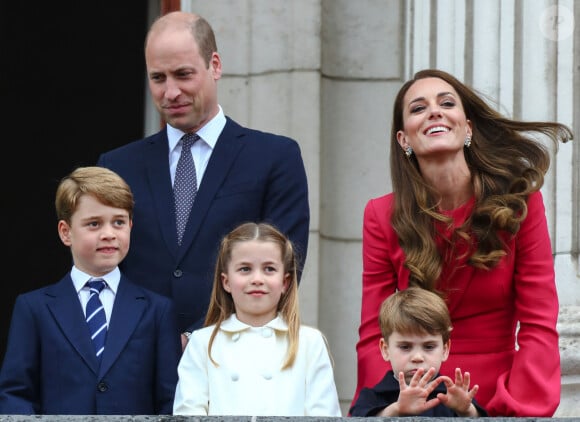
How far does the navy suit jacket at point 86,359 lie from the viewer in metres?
5.83

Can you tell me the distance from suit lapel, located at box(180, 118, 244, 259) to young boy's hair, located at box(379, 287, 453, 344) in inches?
34.4

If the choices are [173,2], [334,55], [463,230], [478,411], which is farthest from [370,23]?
[478,411]

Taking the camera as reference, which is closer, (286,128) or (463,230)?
(463,230)

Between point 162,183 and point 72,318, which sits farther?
point 162,183

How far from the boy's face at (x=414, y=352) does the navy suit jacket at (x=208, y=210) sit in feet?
2.24

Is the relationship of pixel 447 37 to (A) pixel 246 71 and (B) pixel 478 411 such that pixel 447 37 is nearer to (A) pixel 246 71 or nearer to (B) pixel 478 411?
(A) pixel 246 71

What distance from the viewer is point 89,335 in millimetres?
5902

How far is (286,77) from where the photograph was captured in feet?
28.1

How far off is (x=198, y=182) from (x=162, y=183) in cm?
13

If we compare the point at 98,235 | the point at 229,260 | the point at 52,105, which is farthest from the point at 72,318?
the point at 52,105

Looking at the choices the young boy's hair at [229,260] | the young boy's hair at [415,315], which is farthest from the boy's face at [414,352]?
the young boy's hair at [229,260]

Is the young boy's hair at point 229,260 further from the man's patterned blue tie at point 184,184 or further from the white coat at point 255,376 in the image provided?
the man's patterned blue tie at point 184,184

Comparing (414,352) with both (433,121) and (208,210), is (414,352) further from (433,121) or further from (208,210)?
(208,210)

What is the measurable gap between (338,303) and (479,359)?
2.82 m
